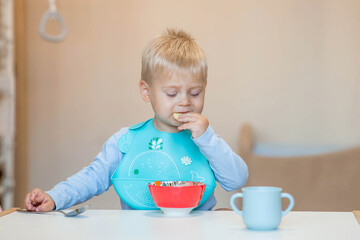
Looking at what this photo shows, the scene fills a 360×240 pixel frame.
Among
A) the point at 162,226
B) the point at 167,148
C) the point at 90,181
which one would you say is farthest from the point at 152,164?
the point at 162,226

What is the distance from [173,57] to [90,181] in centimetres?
40

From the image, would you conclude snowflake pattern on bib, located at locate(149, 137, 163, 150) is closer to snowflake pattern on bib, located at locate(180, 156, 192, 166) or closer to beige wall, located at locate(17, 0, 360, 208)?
snowflake pattern on bib, located at locate(180, 156, 192, 166)

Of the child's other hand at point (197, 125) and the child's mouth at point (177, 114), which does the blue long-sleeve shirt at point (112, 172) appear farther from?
the child's mouth at point (177, 114)

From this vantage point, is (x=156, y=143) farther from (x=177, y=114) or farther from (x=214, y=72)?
(x=214, y=72)

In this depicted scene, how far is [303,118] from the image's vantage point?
2977 mm

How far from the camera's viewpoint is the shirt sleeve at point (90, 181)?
4.29 ft

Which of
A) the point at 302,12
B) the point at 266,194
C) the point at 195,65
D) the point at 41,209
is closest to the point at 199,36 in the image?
the point at 302,12

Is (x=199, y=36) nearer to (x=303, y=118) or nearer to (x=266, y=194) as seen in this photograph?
(x=303, y=118)

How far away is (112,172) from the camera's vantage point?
1485 millimetres

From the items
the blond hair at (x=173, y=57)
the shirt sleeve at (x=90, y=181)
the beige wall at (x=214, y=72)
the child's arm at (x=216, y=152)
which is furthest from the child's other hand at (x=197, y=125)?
the beige wall at (x=214, y=72)

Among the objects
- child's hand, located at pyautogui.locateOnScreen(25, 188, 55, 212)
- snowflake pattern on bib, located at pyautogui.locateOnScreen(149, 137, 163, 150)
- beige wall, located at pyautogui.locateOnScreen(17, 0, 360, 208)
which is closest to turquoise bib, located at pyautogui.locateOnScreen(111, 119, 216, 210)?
snowflake pattern on bib, located at pyautogui.locateOnScreen(149, 137, 163, 150)

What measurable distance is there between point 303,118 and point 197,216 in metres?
2.00

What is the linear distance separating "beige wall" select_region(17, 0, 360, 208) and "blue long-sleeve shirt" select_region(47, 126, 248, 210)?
1580 mm

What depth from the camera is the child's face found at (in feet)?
4.63
